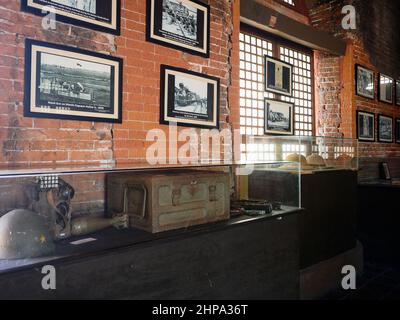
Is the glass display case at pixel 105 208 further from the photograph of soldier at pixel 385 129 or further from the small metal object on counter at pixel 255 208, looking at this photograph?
the photograph of soldier at pixel 385 129

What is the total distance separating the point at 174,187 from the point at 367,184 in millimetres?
3643

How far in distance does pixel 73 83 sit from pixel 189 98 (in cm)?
109

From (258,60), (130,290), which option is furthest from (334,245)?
(130,290)

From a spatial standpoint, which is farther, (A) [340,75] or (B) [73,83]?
(A) [340,75]

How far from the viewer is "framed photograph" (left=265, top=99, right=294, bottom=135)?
4358mm

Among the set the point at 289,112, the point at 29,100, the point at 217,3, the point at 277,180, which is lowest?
the point at 277,180

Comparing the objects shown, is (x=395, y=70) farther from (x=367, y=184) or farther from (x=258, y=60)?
(x=258, y=60)

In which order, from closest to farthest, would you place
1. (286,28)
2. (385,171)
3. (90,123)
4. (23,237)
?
(23,237)
(90,123)
(286,28)
(385,171)

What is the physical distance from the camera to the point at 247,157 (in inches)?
157

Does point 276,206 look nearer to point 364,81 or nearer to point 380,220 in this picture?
point 380,220

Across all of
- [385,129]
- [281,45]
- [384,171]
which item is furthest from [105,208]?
[385,129]

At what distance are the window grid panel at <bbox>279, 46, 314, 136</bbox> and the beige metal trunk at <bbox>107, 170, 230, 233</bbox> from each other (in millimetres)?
2863

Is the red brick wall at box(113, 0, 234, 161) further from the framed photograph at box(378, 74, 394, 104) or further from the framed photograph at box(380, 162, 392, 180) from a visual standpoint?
the framed photograph at box(378, 74, 394, 104)

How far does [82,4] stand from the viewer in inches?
93.0
